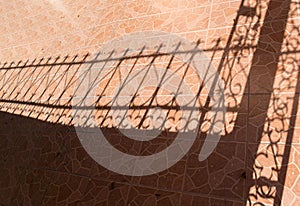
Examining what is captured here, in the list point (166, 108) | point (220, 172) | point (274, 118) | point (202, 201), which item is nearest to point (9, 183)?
point (166, 108)

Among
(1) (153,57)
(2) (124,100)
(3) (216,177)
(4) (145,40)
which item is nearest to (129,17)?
(4) (145,40)

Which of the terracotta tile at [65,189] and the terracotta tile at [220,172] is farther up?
the terracotta tile at [220,172]

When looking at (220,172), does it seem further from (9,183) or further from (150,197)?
(9,183)

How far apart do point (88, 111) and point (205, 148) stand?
260 centimetres

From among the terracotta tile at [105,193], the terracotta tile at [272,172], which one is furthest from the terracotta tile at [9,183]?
the terracotta tile at [272,172]

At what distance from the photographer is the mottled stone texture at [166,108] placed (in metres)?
3.85

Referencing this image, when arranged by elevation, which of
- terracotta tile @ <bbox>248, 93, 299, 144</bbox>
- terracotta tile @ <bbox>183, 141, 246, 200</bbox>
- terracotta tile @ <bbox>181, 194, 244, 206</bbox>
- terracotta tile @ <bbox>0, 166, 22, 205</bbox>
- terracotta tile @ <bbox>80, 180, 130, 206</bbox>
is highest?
terracotta tile @ <bbox>248, 93, 299, 144</bbox>

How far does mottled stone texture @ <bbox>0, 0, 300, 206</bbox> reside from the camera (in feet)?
12.6

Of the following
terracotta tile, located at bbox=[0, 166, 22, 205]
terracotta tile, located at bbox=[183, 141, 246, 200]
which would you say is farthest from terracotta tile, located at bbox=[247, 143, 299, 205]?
terracotta tile, located at bbox=[0, 166, 22, 205]

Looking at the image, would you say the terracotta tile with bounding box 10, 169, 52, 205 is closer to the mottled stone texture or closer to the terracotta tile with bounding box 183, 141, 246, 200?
the mottled stone texture

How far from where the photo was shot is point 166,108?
4883 mm

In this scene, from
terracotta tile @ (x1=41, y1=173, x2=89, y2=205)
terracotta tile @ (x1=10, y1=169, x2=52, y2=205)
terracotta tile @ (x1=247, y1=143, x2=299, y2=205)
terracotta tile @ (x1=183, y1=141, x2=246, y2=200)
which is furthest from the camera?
terracotta tile @ (x1=10, y1=169, x2=52, y2=205)

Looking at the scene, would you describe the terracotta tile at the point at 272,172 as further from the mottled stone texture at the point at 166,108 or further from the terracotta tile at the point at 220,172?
the terracotta tile at the point at 220,172

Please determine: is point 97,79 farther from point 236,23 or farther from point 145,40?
point 236,23
